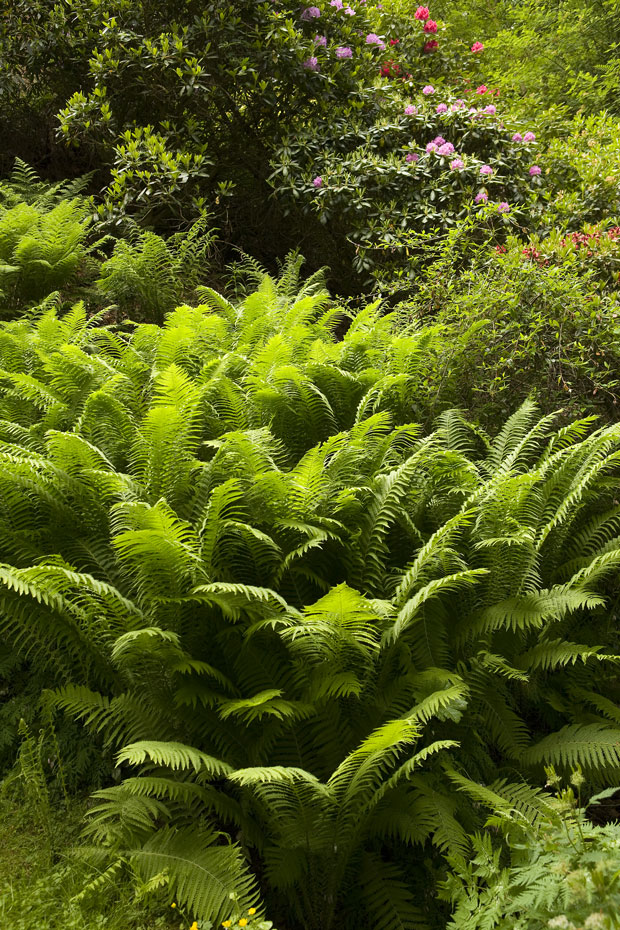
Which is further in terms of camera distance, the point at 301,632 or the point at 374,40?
the point at 374,40

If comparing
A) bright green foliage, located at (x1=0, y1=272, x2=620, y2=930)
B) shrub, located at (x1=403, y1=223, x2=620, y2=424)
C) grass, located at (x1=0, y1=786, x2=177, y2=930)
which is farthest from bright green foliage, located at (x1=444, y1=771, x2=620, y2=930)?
shrub, located at (x1=403, y1=223, x2=620, y2=424)

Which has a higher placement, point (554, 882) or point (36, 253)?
point (36, 253)

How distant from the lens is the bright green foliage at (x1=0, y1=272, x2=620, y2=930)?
2178mm

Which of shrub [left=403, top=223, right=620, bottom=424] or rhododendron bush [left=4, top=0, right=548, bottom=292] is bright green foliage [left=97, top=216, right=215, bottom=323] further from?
shrub [left=403, top=223, right=620, bottom=424]

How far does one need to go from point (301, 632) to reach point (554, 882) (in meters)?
0.95

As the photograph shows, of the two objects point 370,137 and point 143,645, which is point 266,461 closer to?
point 143,645

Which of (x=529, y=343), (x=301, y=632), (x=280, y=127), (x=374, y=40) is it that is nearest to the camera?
(x=301, y=632)

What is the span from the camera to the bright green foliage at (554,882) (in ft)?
4.53

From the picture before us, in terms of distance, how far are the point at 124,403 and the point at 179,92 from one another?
3.68 meters

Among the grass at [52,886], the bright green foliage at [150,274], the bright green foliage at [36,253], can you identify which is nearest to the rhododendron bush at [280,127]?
the bright green foliage at [36,253]

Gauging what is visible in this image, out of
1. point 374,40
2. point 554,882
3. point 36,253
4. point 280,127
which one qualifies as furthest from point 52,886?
point 374,40

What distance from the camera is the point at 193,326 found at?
13.4ft

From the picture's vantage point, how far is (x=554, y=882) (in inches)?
61.1

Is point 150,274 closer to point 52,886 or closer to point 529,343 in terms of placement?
point 529,343
